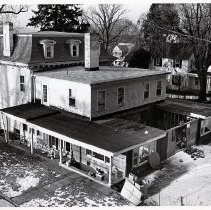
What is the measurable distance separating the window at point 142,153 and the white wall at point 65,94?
428 cm

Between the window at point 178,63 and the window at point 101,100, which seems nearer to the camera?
the window at point 101,100

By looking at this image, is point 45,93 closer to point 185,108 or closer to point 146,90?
point 146,90

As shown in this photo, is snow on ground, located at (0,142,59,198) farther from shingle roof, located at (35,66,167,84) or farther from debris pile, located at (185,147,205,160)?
debris pile, located at (185,147,205,160)

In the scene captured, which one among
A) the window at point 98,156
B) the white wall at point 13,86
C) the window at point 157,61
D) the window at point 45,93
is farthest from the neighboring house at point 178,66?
the window at point 98,156

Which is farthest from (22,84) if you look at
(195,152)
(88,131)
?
(195,152)

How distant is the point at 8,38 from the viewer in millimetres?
29859

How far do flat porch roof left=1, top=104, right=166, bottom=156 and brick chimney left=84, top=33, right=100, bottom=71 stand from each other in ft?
16.3

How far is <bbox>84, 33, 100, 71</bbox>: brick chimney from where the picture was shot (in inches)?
1054

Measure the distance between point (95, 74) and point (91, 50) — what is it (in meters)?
2.10

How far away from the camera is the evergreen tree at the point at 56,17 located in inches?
1951

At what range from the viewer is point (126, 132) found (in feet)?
72.4

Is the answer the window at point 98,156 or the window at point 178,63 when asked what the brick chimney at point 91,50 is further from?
the window at point 178,63

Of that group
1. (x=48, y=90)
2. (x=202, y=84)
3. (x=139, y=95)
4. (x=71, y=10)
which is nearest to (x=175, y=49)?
(x=202, y=84)

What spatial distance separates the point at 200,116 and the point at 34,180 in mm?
14135
